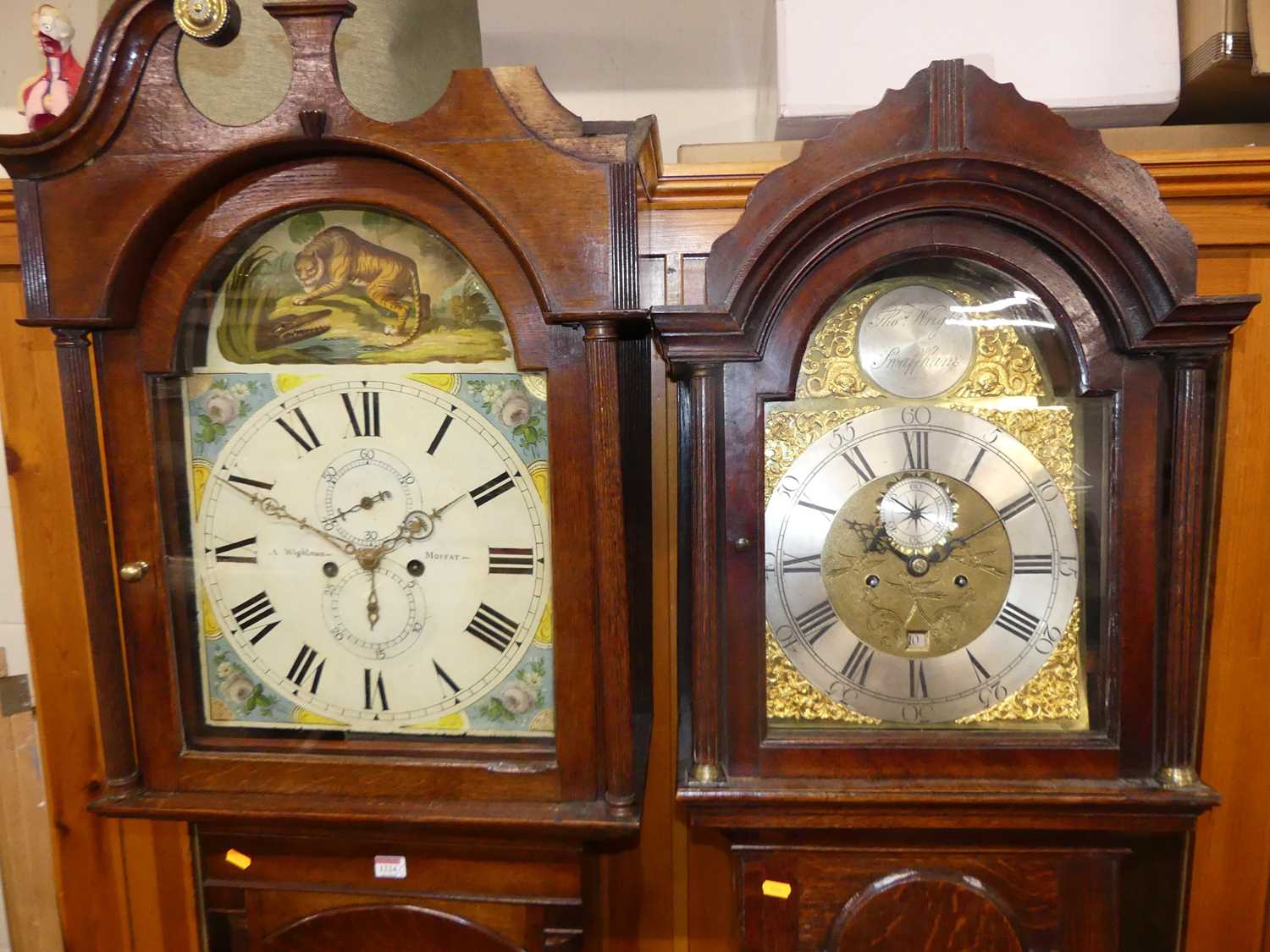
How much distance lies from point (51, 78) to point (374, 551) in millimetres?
725

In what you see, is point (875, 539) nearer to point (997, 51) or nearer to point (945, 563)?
point (945, 563)

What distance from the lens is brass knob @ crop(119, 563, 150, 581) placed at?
88 cm

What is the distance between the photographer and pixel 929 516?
2.86 feet

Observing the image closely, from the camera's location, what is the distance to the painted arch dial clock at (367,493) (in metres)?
0.86

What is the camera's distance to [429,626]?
89 centimetres

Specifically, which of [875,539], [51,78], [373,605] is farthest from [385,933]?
[51,78]

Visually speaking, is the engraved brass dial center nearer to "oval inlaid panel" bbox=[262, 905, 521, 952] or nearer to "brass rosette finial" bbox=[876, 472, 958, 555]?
"brass rosette finial" bbox=[876, 472, 958, 555]

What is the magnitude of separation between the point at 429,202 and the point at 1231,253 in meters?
0.98

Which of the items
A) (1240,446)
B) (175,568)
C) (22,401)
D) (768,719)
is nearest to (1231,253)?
(1240,446)

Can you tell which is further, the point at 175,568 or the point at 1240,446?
the point at 1240,446


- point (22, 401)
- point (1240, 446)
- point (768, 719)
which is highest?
point (22, 401)

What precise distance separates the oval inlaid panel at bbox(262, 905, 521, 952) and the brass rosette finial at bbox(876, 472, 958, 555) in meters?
0.62

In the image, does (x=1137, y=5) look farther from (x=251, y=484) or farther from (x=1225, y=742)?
(x=251, y=484)

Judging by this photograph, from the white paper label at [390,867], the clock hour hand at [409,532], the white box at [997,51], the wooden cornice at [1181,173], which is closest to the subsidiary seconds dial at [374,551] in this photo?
the clock hour hand at [409,532]
